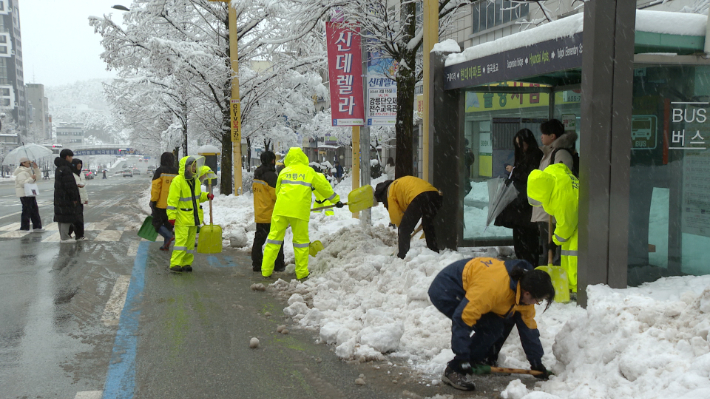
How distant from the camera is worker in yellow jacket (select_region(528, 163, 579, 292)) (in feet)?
19.0

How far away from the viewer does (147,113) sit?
98.3 feet

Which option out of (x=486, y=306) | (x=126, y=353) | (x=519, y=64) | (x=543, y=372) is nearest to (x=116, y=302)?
(x=126, y=353)

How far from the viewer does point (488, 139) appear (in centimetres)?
890

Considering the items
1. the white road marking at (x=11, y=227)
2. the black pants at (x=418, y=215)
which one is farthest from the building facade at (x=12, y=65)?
the black pants at (x=418, y=215)

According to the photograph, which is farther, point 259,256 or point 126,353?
point 259,256

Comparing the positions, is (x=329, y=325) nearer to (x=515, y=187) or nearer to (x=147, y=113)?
(x=515, y=187)

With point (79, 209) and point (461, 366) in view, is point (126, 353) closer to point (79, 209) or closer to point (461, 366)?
point (461, 366)

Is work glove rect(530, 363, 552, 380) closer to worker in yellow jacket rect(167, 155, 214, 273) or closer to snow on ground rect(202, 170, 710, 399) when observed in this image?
snow on ground rect(202, 170, 710, 399)

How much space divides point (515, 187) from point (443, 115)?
1.86 meters

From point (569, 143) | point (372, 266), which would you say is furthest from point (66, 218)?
point (569, 143)

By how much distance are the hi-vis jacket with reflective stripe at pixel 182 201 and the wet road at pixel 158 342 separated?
0.78 metres

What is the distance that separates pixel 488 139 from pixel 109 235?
906cm

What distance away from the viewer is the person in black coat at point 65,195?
40.8 feet

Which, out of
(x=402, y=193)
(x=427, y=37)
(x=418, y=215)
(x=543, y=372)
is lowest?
(x=543, y=372)
